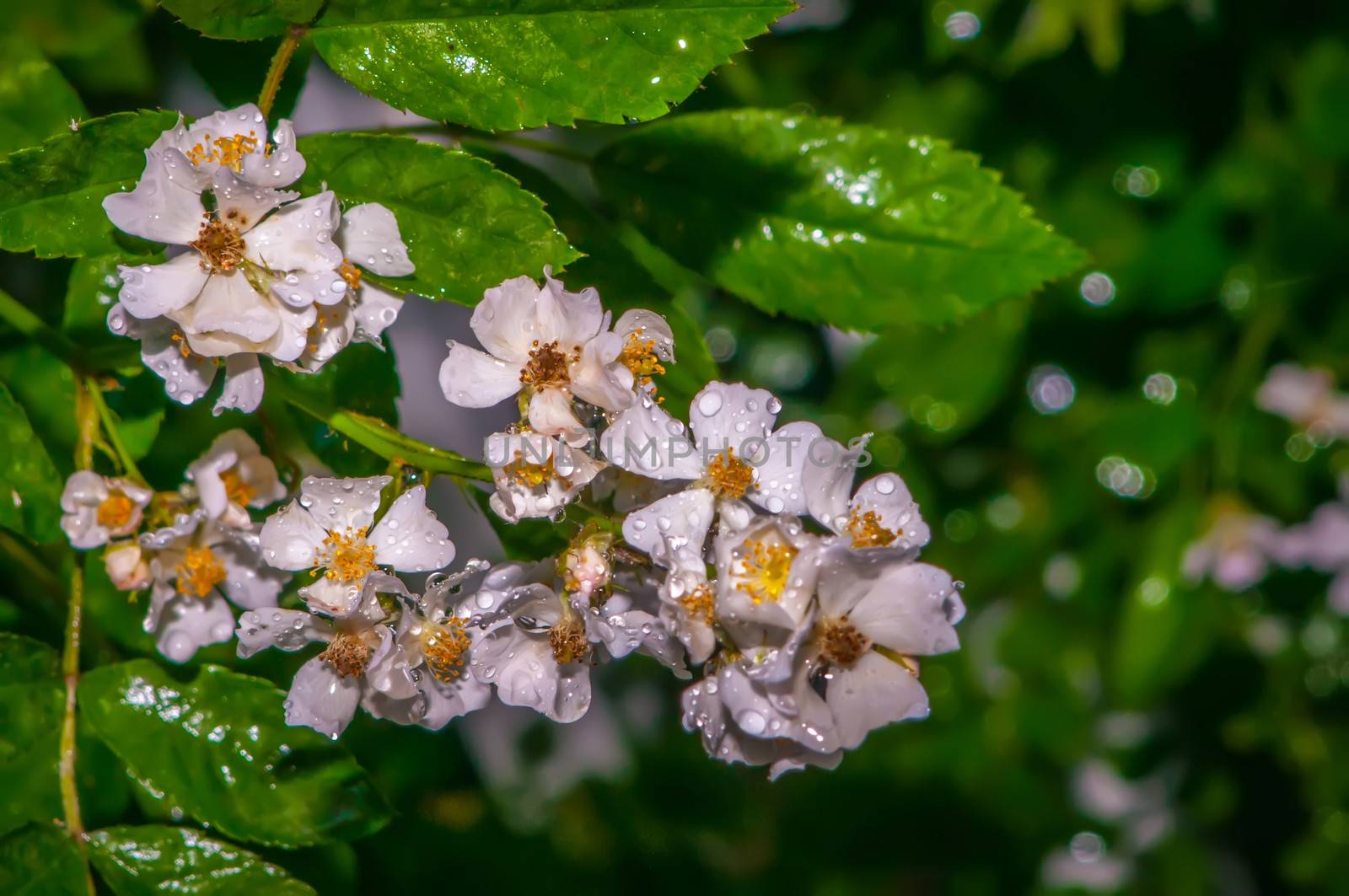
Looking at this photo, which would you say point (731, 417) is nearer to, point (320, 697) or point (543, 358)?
point (543, 358)

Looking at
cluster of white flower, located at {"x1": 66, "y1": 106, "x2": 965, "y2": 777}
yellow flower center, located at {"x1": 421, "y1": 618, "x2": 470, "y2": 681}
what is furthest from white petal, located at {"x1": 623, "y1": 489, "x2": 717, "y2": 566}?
yellow flower center, located at {"x1": 421, "y1": 618, "x2": 470, "y2": 681}

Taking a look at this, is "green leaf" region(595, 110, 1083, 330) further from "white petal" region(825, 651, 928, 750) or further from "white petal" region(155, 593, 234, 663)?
"white petal" region(155, 593, 234, 663)

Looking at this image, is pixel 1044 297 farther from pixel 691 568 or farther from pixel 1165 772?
pixel 691 568

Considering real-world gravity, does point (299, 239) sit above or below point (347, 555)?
above

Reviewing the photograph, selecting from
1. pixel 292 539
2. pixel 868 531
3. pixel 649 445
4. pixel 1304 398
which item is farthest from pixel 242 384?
pixel 1304 398

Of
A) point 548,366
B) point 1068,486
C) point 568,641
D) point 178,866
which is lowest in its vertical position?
point 1068,486

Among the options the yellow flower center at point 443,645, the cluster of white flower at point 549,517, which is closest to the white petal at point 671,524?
the cluster of white flower at point 549,517
